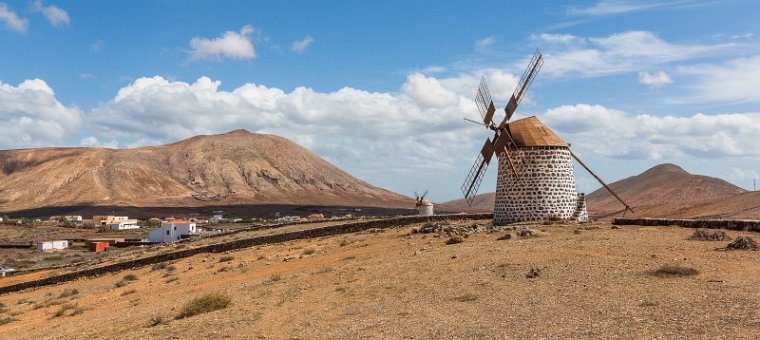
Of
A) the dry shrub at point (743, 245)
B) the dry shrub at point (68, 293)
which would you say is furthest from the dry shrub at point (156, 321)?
the dry shrub at point (743, 245)

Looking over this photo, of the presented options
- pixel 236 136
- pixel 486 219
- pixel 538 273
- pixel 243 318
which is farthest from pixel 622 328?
pixel 236 136

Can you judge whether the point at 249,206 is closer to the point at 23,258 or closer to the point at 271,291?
the point at 23,258

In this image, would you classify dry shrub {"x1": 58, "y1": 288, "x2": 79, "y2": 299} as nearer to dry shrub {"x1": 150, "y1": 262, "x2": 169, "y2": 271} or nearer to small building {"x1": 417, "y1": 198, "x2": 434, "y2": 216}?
dry shrub {"x1": 150, "y1": 262, "x2": 169, "y2": 271}

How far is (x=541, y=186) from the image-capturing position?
27562 millimetres

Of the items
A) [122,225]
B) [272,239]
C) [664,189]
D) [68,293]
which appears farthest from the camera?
[664,189]

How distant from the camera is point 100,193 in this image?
138 metres

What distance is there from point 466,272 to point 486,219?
68.0ft

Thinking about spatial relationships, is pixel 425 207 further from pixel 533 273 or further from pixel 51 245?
pixel 51 245

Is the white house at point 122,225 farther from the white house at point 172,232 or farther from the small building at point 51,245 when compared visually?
the white house at point 172,232

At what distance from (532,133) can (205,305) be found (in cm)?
1729

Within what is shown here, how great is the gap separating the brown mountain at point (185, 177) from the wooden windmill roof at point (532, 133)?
117616mm

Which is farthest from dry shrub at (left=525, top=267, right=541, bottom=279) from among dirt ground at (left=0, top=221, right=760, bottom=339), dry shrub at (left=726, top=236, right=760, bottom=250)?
dry shrub at (left=726, top=236, right=760, bottom=250)

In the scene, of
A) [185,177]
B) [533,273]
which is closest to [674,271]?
[533,273]

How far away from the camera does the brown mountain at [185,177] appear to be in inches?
5482
